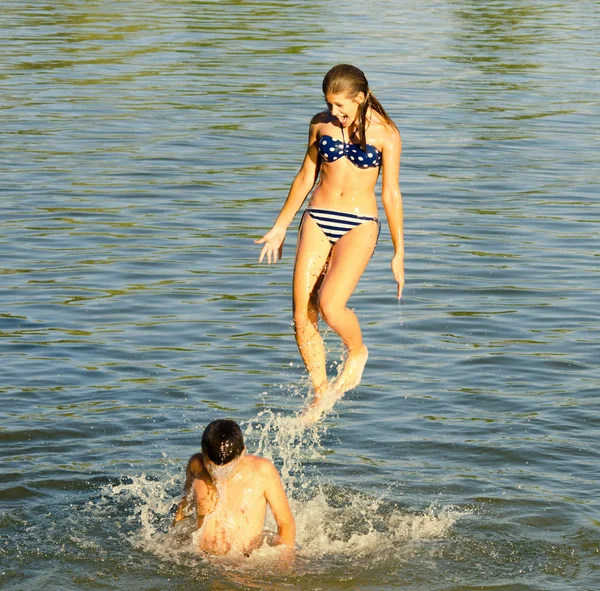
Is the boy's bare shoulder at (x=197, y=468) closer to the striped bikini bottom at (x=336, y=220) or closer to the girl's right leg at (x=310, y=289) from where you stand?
the girl's right leg at (x=310, y=289)

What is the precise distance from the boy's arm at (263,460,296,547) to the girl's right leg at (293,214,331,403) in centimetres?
149

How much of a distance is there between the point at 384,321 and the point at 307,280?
15.1ft

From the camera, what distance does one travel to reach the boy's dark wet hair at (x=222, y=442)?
8461 millimetres

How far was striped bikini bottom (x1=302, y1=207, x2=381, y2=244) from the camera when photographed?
987cm

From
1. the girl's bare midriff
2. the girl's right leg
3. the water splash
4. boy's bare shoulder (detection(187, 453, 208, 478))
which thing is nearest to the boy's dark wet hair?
boy's bare shoulder (detection(187, 453, 208, 478))

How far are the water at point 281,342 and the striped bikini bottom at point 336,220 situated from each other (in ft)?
6.49

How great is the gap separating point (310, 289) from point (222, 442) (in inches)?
75.8

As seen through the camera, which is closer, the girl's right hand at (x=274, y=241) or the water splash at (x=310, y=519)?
the water splash at (x=310, y=519)

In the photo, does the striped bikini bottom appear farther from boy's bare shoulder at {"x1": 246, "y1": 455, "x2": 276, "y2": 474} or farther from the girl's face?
boy's bare shoulder at {"x1": 246, "y1": 455, "x2": 276, "y2": 474}

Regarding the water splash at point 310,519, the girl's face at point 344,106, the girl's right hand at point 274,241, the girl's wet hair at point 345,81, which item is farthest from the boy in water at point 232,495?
the girl's wet hair at point 345,81

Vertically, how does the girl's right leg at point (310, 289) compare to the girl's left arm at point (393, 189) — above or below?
below

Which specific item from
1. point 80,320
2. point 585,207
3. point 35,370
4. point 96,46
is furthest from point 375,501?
point 96,46

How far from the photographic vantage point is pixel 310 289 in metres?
10.0

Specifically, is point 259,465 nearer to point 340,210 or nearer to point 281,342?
point 340,210
